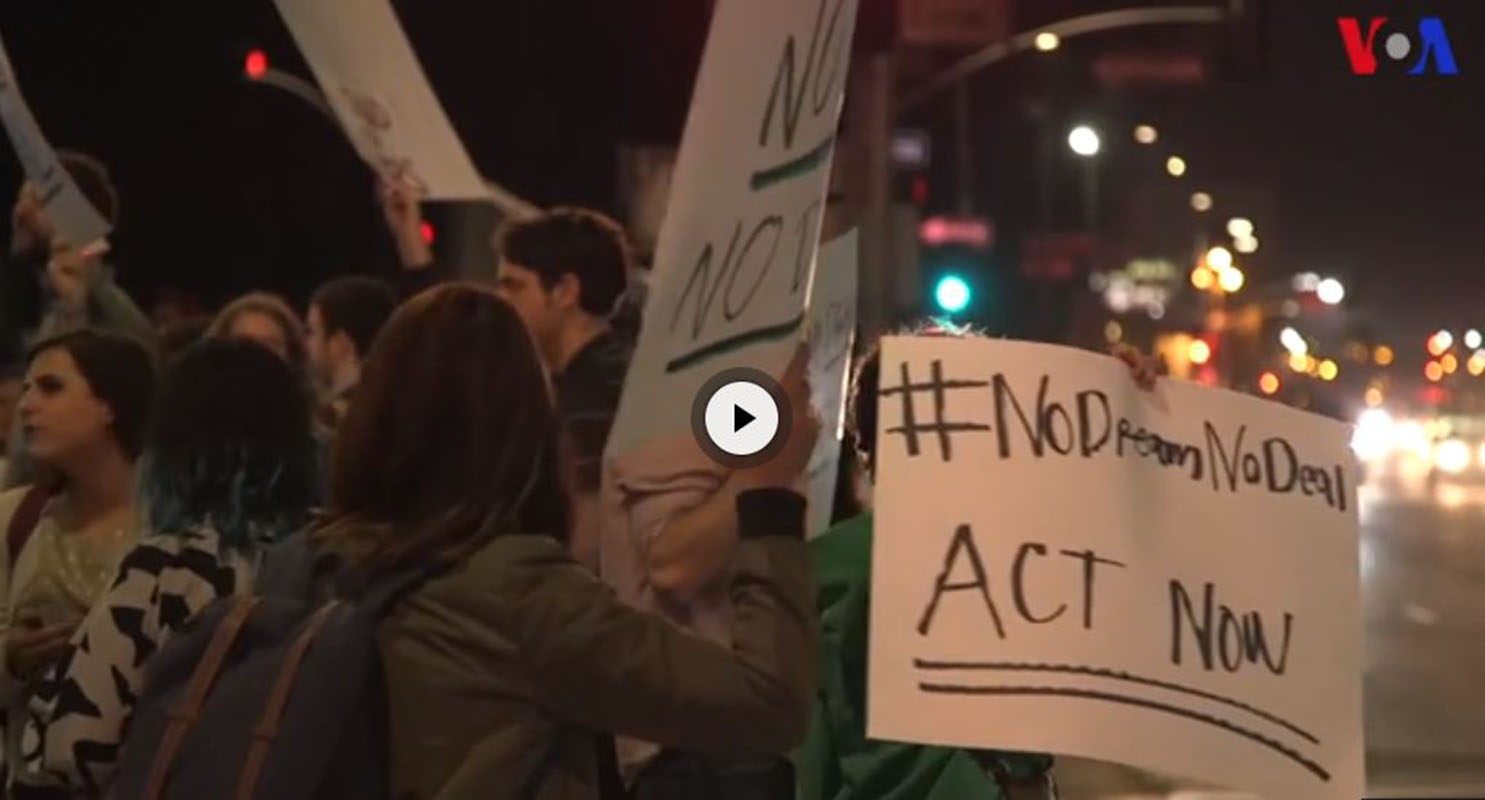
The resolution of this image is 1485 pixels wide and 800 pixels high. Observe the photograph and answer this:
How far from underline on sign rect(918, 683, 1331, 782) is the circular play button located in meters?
0.37

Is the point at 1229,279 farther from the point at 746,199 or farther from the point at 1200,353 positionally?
the point at 746,199

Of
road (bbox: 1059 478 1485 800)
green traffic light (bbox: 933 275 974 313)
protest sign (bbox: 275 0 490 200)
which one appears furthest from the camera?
green traffic light (bbox: 933 275 974 313)

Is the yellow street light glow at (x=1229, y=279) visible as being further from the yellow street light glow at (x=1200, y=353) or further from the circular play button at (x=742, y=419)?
the circular play button at (x=742, y=419)

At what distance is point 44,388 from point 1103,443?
1838 mm

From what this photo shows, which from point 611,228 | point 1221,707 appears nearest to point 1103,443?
point 1221,707

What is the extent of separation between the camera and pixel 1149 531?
2785 millimetres

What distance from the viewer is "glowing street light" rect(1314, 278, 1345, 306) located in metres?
54.8

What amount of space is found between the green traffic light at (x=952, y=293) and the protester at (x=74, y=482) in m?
13.3

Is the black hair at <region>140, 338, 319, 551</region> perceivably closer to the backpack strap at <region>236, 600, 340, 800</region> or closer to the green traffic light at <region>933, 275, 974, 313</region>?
the backpack strap at <region>236, 600, 340, 800</region>

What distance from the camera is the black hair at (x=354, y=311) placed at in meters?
5.27

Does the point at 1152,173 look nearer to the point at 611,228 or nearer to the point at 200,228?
the point at 200,228

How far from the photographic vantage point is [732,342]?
297 cm

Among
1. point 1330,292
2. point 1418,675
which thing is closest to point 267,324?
point 1418,675

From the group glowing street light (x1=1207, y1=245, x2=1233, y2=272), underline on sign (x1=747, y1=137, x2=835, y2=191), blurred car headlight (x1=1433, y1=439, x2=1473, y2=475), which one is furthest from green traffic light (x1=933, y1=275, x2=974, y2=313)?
blurred car headlight (x1=1433, y1=439, x2=1473, y2=475)
